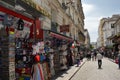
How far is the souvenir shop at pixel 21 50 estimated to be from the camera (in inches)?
390

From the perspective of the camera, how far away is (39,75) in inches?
432

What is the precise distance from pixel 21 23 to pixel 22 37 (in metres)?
1.25

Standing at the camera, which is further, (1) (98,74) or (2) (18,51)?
(1) (98,74)

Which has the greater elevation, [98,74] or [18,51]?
[18,51]

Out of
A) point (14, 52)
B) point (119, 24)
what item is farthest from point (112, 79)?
point (119, 24)

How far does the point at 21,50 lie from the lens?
421 inches

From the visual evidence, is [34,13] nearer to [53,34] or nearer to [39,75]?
[39,75]

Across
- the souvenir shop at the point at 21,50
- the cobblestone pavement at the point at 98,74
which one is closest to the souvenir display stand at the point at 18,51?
the souvenir shop at the point at 21,50

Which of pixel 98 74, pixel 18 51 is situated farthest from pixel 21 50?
pixel 98 74

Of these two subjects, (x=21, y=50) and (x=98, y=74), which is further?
(x=98, y=74)

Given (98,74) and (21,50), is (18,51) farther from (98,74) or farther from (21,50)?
(98,74)

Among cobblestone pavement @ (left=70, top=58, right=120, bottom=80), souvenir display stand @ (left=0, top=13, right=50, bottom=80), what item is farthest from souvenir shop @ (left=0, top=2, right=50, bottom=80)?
cobblestone pavement @ (left=70, top=58, right=120, bottom=80)

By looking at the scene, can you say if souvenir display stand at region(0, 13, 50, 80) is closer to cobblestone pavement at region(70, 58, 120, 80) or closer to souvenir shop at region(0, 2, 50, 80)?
souvenir shop at region(0, 2, 50, 80)

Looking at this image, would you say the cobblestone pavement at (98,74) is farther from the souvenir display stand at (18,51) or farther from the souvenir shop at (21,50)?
the souvenir display stand at (18,51)
